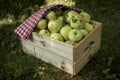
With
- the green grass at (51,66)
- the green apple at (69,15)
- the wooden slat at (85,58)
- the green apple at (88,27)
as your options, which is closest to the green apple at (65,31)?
the green apple at (69,15)

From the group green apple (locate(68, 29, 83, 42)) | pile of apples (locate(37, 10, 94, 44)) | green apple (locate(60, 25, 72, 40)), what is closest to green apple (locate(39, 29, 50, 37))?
pile of apples (locate(37, 10, 94, 44))

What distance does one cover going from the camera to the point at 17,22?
177 inches

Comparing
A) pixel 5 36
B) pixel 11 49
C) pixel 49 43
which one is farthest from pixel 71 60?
pixel 5 36

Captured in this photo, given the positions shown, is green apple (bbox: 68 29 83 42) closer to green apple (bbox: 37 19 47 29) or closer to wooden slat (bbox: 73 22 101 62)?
wooden slat (bbox: 73 22 101 62)

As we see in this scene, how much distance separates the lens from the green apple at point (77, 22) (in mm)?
3121

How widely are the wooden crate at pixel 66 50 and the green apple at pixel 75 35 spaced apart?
56 millimetres

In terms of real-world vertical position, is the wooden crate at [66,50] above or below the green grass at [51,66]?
above

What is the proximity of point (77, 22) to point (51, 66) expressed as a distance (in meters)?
0.76

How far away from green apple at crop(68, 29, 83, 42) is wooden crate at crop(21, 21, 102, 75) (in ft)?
0.18

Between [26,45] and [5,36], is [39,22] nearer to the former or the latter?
[26,45]

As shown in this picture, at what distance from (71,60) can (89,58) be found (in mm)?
426

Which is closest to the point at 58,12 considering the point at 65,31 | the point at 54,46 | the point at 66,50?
the point at 65,31

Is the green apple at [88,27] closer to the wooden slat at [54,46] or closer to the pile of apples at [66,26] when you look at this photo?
the pile of apples at [66,26]

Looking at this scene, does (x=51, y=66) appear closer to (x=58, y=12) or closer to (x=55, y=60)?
(x=55, y=60)
